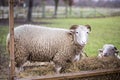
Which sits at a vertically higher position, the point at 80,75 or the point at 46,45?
the point at 46,45

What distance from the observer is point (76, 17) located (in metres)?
3.93

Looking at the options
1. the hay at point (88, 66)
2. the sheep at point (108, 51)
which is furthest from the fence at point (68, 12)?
the hay at point (88, 66)

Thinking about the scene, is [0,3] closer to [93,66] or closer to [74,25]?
[74,25]

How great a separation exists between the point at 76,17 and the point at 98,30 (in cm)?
32

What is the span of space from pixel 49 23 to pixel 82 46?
0.52 m

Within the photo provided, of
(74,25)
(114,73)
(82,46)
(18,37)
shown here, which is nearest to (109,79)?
(114,73)

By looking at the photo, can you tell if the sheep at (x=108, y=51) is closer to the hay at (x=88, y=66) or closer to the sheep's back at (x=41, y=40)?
the hay at (x=88, y=66)

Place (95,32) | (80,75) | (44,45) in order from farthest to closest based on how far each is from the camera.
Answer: (95,32) → (44,45) → (80,75)

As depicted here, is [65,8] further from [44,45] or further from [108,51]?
[108,51]

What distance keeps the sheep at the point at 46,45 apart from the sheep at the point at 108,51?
0.24 metres

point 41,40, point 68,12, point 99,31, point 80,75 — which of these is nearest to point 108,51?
point 99,31

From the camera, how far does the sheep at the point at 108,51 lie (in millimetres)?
3701

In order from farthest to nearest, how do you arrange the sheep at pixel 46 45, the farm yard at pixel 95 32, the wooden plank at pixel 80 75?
the farm yard at pixel 95 32 < the sheep at pixel 46 45 < the wooden plank at pixel 80 75

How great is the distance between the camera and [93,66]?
379 centimetres
